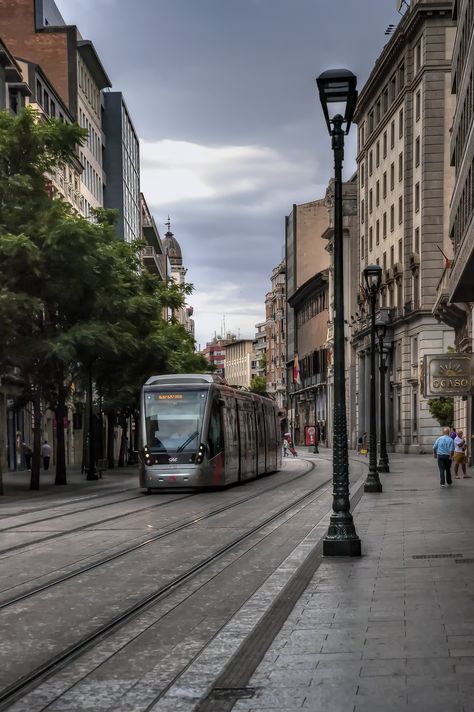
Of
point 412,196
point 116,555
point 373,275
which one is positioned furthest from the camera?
point 412,196

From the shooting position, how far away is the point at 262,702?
26.3 ft

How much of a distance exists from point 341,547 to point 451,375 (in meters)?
34.1

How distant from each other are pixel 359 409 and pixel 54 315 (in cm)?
6828

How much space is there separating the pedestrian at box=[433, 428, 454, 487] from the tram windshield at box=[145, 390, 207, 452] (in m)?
6.61

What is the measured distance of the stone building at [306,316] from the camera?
5359 inches

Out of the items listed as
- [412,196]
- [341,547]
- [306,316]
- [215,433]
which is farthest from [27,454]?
[306,316]

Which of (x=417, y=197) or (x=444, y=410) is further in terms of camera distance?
(x=417, y=197)

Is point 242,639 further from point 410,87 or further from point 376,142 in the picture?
point 376,142

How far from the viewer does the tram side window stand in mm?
37344

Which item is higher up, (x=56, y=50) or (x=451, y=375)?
(x=56, y=50)

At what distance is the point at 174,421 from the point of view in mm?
37000

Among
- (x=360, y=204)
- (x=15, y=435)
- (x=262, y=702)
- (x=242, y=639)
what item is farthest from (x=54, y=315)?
(x=360, y=204)

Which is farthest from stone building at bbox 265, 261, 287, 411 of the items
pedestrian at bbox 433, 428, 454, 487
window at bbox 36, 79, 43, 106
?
pedestrian at bbox 433, 428, 454, 487

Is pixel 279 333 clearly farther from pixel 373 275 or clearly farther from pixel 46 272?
pixel 373 275
